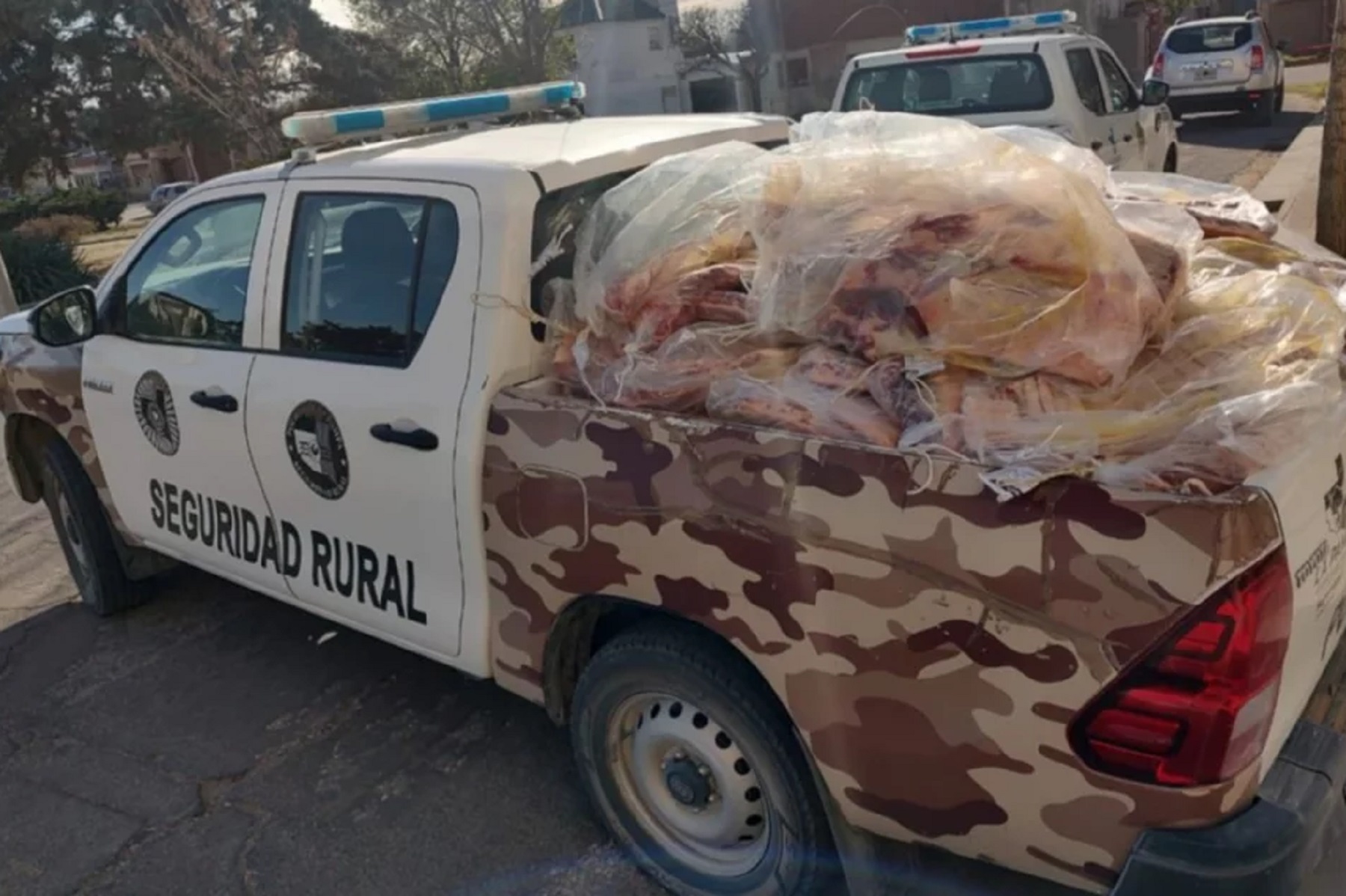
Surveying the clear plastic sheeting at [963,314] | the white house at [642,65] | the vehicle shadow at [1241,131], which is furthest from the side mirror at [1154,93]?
the white house at [642,65]

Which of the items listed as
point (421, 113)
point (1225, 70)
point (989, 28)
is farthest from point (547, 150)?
point (1225, 70)

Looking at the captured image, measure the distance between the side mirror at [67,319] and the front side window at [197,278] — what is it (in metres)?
0.13

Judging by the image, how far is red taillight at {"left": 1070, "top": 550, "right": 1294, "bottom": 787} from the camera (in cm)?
189

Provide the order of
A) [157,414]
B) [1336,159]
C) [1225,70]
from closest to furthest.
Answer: [157,414]
[1336,159]
[1225,70]

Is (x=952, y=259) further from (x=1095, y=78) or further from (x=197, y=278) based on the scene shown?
(x=1095, y=78)

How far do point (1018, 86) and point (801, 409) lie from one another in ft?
22.2

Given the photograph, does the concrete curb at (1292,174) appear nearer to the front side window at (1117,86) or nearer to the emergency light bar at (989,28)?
the front side window at (1117,86)

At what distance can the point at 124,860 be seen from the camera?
3352 mm

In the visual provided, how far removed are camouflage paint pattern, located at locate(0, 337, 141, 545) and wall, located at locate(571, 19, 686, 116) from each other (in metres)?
37.9

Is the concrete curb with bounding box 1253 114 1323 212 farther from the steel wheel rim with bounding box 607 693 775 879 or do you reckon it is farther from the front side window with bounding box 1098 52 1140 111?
the steel wheel rim with bounding box 607 693 775 879

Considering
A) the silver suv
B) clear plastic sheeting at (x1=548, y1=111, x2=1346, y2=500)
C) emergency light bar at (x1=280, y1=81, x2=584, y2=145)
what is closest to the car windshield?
the silver suv

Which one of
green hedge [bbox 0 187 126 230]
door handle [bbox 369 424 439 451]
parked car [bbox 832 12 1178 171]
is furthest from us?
green hedge [bbox 0 187 126 230]

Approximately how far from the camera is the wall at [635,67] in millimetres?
41344

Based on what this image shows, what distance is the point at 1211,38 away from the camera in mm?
19391
